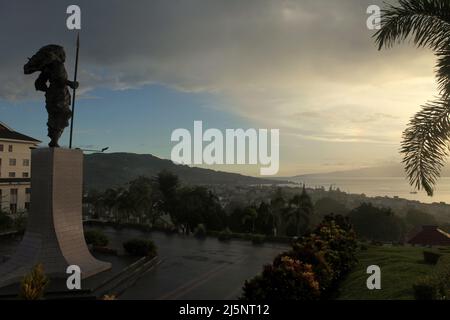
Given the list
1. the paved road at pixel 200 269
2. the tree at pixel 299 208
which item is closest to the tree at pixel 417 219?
the tree at pixel 299 208

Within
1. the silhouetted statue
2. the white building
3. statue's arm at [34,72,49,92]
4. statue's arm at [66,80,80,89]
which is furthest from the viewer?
the white building

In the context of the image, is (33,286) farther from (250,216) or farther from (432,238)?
(432,238)

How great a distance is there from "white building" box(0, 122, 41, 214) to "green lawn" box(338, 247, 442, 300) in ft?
165

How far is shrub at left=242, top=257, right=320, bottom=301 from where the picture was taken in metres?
11.5

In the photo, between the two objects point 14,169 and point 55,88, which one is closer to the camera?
point 55,88

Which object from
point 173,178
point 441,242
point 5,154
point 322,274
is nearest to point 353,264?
point 322,274

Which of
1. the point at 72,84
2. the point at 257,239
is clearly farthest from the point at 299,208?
the point at 72,84

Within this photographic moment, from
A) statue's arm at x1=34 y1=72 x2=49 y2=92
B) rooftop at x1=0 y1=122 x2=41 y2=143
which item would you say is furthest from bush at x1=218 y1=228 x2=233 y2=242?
rooftop at x1=0 y1=122 x2=41 y2=143

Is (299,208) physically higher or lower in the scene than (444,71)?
lower

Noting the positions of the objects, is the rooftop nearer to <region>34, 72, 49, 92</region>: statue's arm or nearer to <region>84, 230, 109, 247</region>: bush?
<region>84, 230, 109, 247</region>: bush

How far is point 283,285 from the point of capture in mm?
11875

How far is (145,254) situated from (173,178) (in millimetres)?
25746

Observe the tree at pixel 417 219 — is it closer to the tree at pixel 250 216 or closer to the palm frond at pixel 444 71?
the tree at pixel 250 216

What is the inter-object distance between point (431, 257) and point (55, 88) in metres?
19.3
